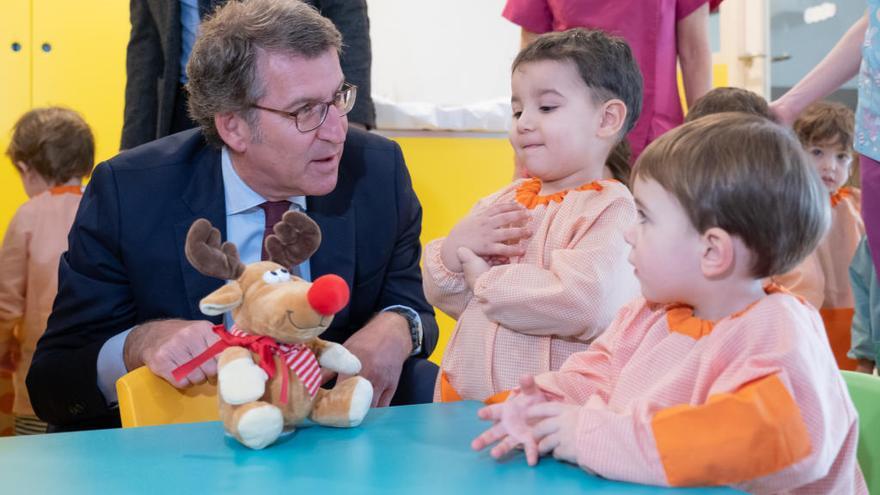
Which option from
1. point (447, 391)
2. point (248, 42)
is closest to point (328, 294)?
point (447, 391)

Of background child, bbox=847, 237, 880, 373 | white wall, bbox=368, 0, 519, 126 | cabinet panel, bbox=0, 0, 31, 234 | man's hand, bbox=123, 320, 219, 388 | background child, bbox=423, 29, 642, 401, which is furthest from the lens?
white wall, bbox=368, 0, 519, 126

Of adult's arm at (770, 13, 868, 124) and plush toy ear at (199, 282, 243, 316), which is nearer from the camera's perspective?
plush toy ear at (199, 282, 243, 316)

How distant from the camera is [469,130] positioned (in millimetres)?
4148

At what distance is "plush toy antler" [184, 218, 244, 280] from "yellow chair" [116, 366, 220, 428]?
0.99 feet

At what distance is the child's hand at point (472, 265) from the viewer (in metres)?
1.65

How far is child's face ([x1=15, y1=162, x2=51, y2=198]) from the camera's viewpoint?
3514mm

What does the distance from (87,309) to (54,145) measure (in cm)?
173

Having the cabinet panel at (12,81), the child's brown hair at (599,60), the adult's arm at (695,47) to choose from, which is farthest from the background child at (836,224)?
the cabinet panel at (12,81)

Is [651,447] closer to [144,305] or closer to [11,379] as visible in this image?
[144,305]

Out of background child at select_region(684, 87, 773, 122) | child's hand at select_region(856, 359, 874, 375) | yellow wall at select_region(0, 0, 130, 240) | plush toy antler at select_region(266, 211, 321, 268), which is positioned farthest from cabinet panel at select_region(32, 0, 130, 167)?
plush toy antler at select_region(266, 211, 321, 268)

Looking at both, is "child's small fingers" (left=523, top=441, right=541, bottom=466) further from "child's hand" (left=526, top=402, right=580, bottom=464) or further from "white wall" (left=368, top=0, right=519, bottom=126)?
"white wall" (left=368, top=0, right=519, bottom=126)

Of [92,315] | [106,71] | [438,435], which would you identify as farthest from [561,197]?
[106,71]

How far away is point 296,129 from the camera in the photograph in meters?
1.87

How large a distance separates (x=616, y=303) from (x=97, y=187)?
972 mm
